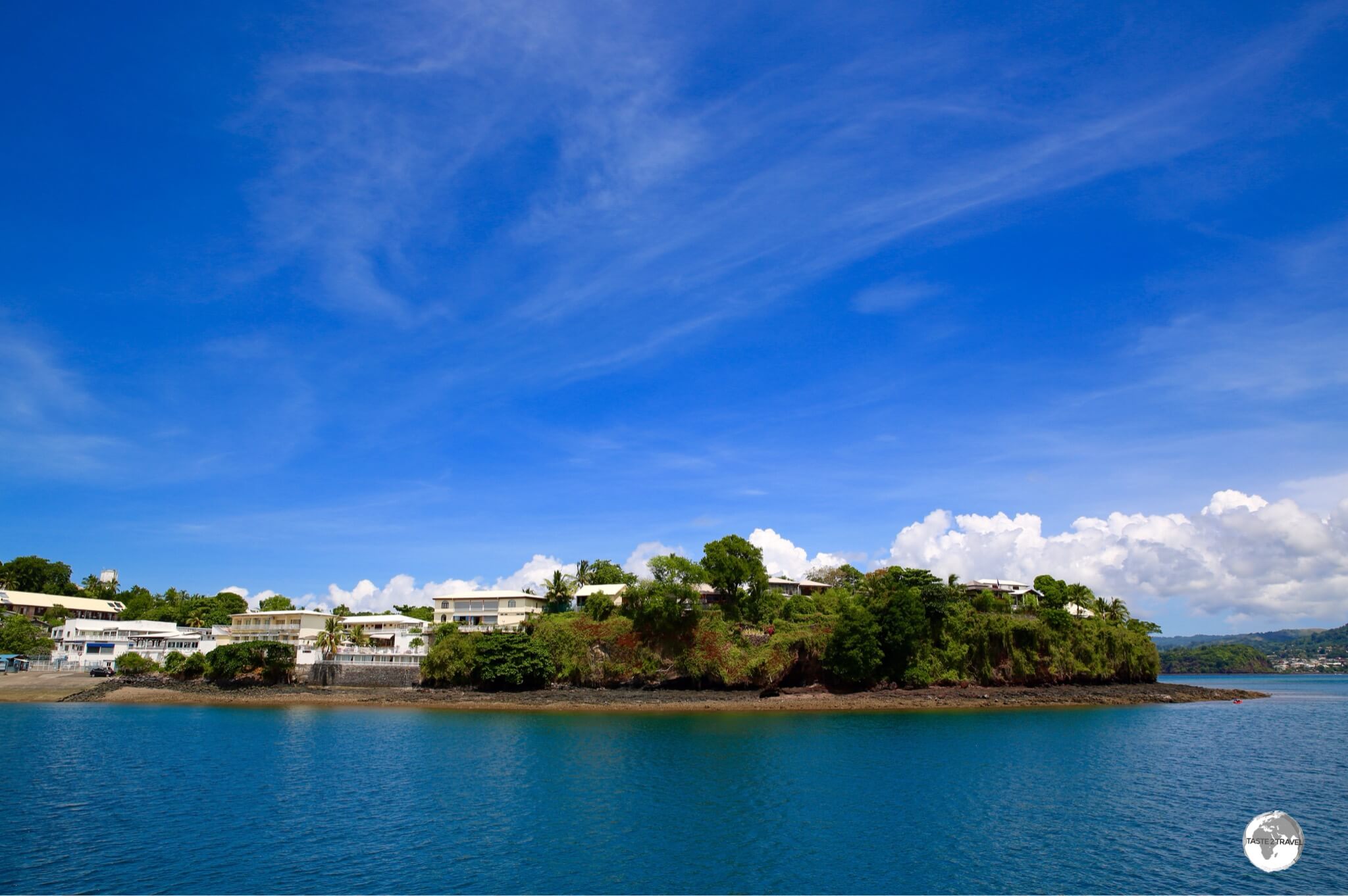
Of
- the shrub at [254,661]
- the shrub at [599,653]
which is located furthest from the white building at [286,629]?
the shrub at [599,653]

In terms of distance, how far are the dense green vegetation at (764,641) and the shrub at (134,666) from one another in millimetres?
38672

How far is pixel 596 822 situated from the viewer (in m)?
31.6

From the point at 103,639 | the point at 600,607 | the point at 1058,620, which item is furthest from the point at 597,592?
the point at 103,639

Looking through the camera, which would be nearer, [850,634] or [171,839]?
[171,839]

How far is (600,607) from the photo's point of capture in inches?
3593

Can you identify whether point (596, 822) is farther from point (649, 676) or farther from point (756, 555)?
point (756, 555)

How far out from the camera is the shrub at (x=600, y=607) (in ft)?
297

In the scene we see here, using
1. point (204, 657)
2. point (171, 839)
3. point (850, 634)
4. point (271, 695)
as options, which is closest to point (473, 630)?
point (271, 695)

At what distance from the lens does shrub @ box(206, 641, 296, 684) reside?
90.1m

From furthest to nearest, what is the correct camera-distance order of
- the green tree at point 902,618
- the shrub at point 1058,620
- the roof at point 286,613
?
1. the roof at point 286,613
2. the shrub at point 1058,620
3. the green tree at point 902,618

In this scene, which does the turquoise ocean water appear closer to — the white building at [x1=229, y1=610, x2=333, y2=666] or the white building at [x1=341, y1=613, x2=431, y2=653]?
the white building at [x1=341, y1=613, x2=431, y2=653]

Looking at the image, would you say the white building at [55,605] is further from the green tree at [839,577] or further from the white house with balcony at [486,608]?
the green tree at [839,577]

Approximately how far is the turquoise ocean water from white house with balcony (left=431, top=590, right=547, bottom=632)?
138 feet

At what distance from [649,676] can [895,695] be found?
26.5 m
